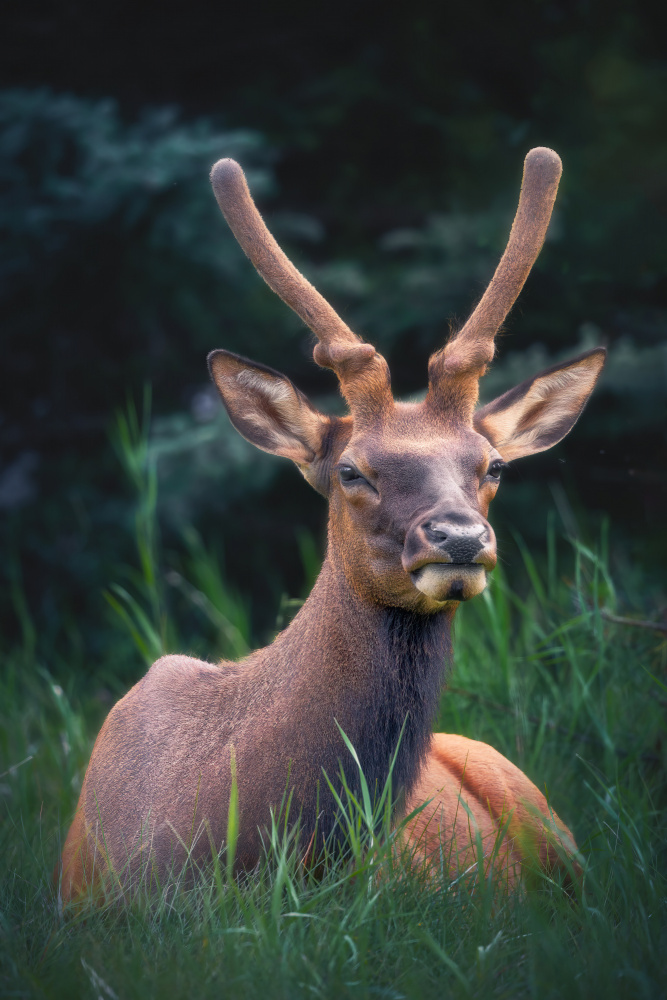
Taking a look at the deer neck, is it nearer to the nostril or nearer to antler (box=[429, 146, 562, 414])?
the nostril

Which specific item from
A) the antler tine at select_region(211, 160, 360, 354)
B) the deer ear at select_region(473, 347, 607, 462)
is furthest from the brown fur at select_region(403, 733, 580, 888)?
the antler tine at select_region(211, 160, 360, 354)

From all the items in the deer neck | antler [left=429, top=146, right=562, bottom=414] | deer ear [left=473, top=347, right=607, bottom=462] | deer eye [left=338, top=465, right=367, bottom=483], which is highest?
antler [left=429, top=146, right=562, bottom=414]

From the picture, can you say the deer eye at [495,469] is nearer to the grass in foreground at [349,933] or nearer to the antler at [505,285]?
the antler at [505,285]

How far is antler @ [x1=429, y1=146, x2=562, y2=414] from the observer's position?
9.24 ft

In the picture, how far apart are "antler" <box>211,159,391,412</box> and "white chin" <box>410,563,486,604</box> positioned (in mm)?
641

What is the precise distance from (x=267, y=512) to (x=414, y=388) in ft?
4.04

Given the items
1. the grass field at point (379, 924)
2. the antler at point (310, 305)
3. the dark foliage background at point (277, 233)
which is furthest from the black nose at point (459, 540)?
the dark foliage background at point (277, 233)

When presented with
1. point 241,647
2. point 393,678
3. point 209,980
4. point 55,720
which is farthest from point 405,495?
point 55,720

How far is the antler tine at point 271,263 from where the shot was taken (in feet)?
9.45

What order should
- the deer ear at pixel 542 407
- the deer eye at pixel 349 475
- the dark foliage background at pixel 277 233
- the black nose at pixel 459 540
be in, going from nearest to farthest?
1. the black nose at pixel 459 540
2. the deer eye at pixel 349 475
3. the deer ear at pixel 542 407
4. the dark foliage background at pixel 277 233

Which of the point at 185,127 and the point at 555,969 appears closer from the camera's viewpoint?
the point at 555,969

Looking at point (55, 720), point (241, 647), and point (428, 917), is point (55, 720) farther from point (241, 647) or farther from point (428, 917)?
point (428, 917)

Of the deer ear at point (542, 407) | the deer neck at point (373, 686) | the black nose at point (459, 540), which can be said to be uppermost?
the deer ear at point (542, 407)

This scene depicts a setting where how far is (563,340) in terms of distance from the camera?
5.76 meters
